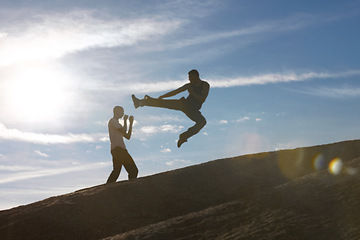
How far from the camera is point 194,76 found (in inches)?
436

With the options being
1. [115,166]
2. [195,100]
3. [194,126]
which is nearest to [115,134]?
[115,166]

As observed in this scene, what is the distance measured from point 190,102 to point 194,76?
2.28ft

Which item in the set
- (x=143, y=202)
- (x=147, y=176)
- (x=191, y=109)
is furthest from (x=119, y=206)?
(x=191, y=109)

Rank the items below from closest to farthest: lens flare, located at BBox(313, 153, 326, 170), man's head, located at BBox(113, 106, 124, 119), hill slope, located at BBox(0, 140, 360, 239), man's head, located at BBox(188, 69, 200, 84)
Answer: hill slope, located at BBox(0, 140, 360, 239) → lens flare, located at BBox(313, 153, 326, 170) → man's head, located at BBox(188, 69, 200, 84) → man's head, located at BBox(113, 106, 124, 119)

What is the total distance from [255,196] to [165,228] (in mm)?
1591

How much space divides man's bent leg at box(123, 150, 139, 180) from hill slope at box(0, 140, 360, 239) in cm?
128

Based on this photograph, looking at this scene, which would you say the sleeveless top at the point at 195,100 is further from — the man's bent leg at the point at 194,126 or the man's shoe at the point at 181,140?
the man's shoe at the point at 181,140

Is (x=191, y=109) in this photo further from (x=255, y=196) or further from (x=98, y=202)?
(x=255, y=196)

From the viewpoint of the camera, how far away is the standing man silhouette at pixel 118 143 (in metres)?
11.2

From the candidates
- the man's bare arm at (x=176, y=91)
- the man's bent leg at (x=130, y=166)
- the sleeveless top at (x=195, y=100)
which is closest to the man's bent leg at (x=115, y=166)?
the man's bent leg at (x=130, y=166)

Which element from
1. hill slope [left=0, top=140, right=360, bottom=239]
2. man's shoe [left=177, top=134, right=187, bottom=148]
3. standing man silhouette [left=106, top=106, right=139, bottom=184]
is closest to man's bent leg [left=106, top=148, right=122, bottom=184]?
standing man silhouette [left=106, top=106, right=139, bottom=184]

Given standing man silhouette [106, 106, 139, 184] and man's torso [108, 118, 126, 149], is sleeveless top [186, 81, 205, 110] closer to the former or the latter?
standing man silhouette [106, 106, 139, 184]

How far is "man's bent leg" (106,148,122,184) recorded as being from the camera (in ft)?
37.0

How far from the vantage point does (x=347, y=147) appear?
10.6 m
